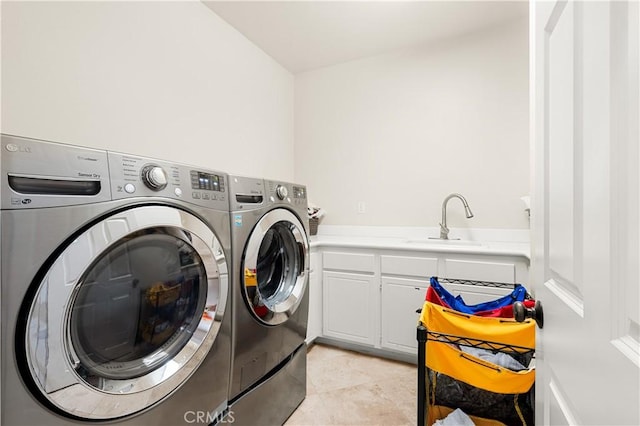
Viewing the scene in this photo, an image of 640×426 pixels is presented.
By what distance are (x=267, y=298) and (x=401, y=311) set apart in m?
1.03

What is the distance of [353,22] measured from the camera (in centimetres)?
224

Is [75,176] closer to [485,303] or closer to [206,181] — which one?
[206,181]

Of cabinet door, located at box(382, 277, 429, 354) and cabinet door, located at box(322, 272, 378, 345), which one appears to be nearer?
cabinet door, located at box(382, 277, 429, 354)

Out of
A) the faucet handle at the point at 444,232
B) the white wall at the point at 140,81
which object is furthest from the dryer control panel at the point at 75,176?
the faucet handle at the point at 444,232

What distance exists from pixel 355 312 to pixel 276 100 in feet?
6.79

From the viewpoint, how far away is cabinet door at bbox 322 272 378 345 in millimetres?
2137

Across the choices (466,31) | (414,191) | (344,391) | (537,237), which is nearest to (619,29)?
(537,237)

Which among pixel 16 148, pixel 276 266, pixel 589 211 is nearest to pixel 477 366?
pixel 589 211

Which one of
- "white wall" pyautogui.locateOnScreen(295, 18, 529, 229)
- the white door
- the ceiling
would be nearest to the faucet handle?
"white wall" pyautogui.locateOnScreen(295, 18, 529, 229)

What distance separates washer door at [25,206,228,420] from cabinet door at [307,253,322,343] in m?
1.19

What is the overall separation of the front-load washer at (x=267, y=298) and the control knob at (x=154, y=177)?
0.32 metres

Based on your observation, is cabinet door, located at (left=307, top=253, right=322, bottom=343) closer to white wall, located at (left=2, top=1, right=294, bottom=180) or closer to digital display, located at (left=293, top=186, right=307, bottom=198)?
digital display, located at (left=293, top=186, right=307, bottom=198)

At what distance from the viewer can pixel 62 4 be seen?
1.33 metres

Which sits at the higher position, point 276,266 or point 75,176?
point 75,176
